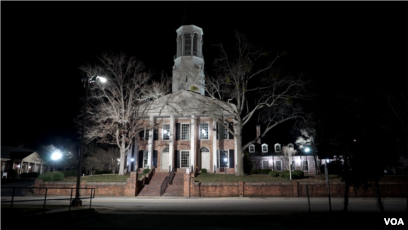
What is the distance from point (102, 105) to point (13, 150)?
41.3 m

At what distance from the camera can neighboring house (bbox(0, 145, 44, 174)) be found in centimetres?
5083

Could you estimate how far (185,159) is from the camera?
3472cm

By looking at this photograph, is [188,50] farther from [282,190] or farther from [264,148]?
[282,190]

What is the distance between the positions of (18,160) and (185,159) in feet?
126

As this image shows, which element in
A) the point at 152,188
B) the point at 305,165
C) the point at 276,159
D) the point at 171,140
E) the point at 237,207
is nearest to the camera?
the point at 237,207

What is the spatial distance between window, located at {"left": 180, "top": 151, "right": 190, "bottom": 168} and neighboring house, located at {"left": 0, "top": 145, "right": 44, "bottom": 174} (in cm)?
3714

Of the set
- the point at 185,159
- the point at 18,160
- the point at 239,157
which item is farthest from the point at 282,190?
the point at 18,160

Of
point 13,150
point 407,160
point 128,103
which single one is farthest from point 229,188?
point 13,150

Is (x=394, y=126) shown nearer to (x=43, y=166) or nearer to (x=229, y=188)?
(x=229, y=188)

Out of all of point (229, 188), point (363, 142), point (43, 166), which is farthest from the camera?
point (43, 166)

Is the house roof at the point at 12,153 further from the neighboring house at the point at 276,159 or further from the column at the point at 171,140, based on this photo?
the neighboring house at the point at 276,159

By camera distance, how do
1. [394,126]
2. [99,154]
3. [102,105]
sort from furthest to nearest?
[99,154]
[102,105]
[394,126]

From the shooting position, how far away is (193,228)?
8.56 metres

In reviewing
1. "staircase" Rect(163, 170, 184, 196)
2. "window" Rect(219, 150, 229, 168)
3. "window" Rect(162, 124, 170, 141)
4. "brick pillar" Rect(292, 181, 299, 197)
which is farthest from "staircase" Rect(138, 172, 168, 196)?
"brick pillar" Rect(292, 181, 299, 197)
